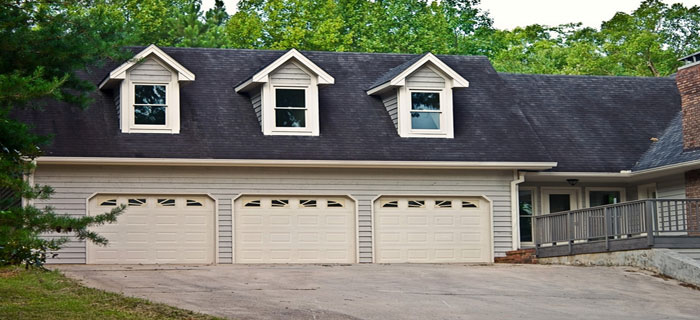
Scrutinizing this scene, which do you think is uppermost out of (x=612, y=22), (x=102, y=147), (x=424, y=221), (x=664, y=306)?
(x=612, y=22)

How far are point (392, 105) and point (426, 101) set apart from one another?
2.90 feet

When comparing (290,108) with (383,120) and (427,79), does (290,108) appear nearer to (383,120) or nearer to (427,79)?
(383,120)

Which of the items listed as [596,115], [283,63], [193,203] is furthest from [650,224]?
[193,203]

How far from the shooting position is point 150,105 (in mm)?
25156

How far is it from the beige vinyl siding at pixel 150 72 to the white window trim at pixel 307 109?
2386 millimetres

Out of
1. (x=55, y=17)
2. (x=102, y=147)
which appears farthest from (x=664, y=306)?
(x=102, y=147)

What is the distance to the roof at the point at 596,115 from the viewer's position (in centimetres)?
2816

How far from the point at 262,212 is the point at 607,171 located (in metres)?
9.18

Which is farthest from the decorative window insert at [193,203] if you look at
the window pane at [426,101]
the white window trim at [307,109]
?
the window pane at [426,101]

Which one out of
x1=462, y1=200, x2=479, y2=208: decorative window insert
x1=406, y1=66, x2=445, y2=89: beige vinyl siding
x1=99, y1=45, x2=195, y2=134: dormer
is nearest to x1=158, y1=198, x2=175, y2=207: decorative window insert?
x1=99, y1=45, x2=195, y2=134: dormer

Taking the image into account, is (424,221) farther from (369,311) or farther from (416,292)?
(369,311)

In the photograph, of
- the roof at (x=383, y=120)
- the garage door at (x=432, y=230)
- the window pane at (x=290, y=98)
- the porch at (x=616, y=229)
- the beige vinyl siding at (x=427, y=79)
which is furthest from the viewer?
the beige vinyl siding at (x=427, y=79)

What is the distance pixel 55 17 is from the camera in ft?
55.2

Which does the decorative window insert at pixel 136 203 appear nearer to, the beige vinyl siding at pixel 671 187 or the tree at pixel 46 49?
Result: the tree at pixel 46 49
